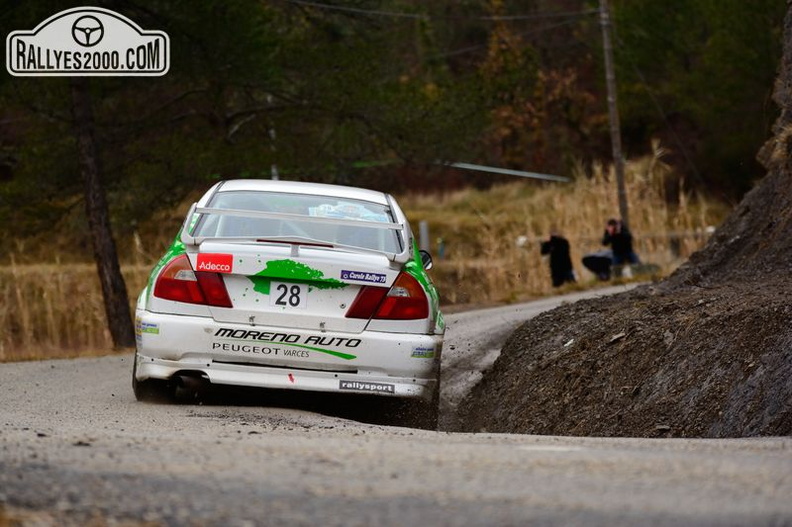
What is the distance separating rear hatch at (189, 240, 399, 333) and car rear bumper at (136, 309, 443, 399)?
7 cm

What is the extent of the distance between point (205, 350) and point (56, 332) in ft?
39.9

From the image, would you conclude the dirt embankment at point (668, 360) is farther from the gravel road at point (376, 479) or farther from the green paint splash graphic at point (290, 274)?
the green paint splash graphic at point (290, 274)

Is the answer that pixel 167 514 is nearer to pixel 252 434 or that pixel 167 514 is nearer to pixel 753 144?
pixel 252 434

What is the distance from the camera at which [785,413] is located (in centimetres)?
746

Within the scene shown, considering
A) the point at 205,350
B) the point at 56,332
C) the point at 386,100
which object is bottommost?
the point at 56,332

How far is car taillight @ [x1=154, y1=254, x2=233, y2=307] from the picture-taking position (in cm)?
866

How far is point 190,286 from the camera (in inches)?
342

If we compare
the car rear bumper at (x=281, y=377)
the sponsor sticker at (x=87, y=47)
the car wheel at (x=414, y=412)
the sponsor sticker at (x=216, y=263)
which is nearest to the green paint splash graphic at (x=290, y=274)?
the sponsor sticker at (x=216, y=263)

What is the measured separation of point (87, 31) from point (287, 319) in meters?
11.2

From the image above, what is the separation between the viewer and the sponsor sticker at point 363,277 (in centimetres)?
865

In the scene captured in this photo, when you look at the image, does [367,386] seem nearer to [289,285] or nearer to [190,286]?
[289,285]

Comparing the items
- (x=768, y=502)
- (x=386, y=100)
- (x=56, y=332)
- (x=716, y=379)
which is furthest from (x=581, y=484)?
(x=386, y=100)

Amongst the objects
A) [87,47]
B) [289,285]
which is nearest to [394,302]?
[289,285]

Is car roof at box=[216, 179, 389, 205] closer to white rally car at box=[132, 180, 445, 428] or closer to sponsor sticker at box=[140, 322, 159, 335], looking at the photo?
white rally car at box=[132, 180, 445, 428]
